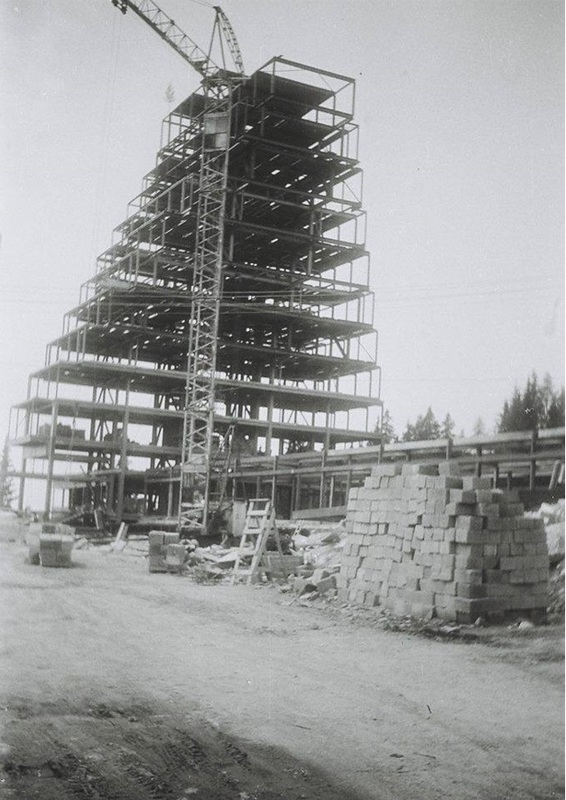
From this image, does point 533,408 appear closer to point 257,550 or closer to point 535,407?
point 535,407

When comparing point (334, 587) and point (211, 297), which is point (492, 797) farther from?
point (211, 297)

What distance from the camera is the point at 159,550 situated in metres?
18.6

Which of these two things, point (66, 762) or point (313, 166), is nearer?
point (66, 762)

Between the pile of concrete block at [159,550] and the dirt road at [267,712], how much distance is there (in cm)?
742

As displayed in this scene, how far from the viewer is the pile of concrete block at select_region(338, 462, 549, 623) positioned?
10641 mm

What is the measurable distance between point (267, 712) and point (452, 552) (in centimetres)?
500

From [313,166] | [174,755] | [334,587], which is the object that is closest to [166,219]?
[313,166]

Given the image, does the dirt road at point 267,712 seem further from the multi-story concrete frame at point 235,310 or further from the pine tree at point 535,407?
the multi-story concrete frame at point 235,310

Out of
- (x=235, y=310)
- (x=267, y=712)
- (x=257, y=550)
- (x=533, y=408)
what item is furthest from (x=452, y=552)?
(x=235, y=310)

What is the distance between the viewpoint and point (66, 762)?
222 inches

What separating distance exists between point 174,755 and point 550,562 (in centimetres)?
813

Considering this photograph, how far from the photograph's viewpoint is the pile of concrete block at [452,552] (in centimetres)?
1064

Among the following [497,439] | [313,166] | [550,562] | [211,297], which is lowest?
[550,562]

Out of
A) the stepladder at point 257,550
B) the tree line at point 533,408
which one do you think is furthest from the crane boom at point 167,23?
the stepladder at point 257,550
